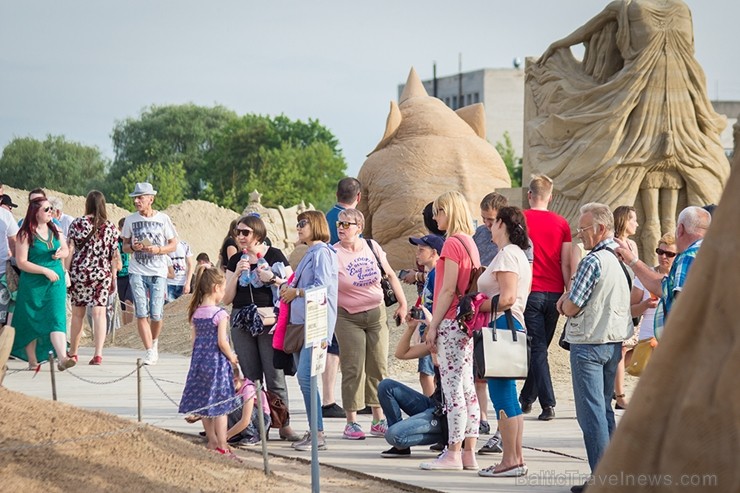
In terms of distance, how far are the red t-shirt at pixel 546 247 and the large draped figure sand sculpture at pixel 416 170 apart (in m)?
9.93

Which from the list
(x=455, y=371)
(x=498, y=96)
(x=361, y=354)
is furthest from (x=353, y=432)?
(x=498, y=96)

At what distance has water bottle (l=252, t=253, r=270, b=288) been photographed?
332 inches

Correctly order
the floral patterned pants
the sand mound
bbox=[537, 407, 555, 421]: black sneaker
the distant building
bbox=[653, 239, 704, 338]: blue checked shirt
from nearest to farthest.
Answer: bbox=[653, 239, 704, 338]: blue checked shirt, the sand mound, the floral patterned pants, bbox=[537, 407, 555, 421]: black sneaker, the distant building

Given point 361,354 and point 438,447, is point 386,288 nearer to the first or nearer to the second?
point 361,354

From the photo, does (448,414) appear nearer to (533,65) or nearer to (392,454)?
(392,454)

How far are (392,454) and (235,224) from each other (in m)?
2.45

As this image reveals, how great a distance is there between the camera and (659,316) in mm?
6496

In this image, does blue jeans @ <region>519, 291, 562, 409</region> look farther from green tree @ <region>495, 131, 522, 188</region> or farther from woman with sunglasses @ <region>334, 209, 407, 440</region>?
green tree @ <region>495, 131, 522, 188</region>

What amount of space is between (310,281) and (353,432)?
127 cm

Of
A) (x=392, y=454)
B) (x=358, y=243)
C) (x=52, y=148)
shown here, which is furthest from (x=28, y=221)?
(x=52, y=148)

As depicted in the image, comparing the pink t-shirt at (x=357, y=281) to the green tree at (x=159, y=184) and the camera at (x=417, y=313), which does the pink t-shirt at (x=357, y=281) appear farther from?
the green tree at (x=159, y=184)

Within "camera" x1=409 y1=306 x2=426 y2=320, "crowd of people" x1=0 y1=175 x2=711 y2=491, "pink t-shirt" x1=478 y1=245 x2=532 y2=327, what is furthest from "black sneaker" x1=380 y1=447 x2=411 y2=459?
"pink t-shirt" x1=478 y1=245 x2=532 y2=327

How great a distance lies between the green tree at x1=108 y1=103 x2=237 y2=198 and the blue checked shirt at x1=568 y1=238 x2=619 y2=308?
6905 centimetres

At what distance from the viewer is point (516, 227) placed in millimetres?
7168
